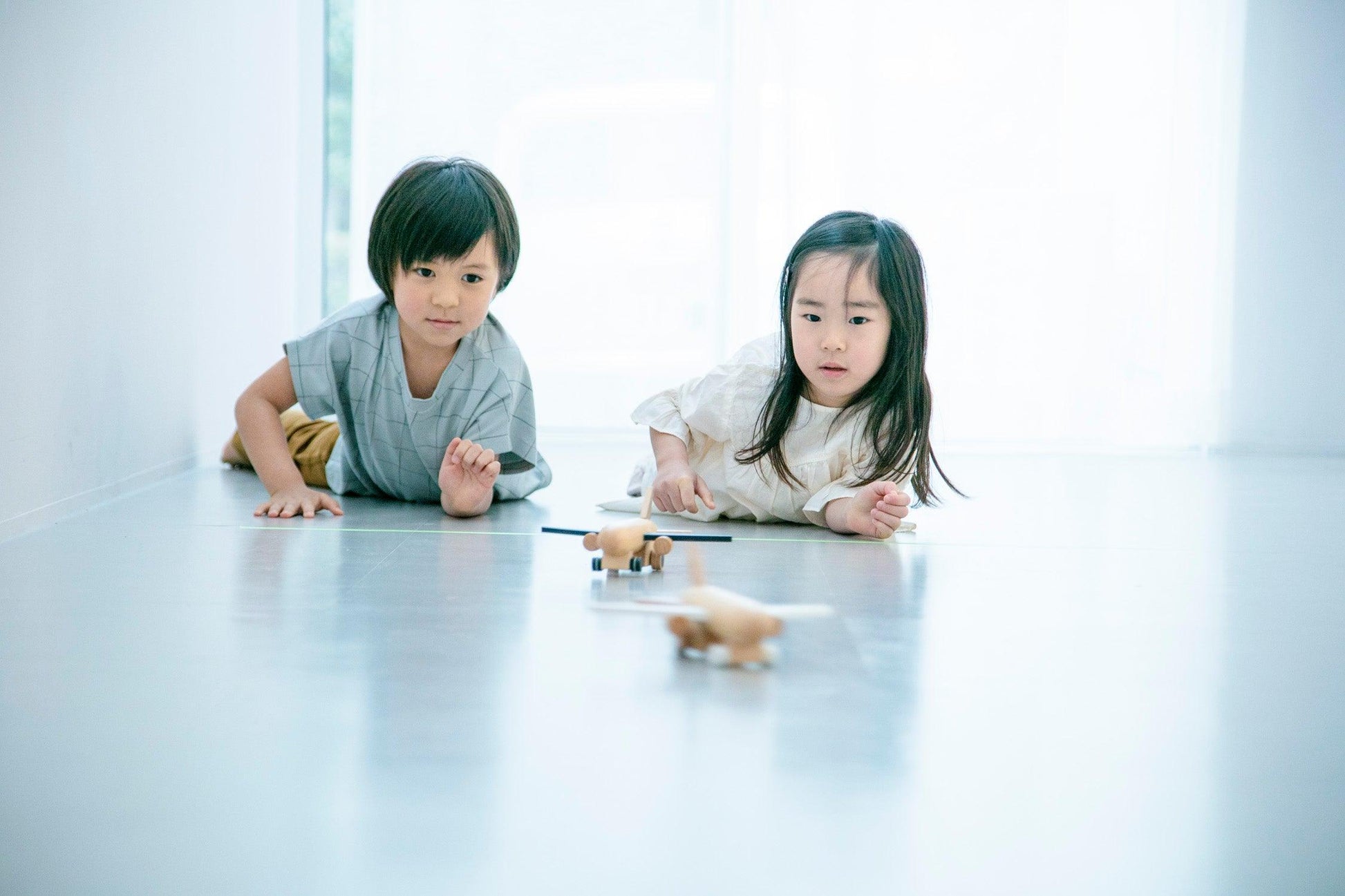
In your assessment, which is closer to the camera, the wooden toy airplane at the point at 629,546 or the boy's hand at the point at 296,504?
the wooden toy airplane at the point at 629,546

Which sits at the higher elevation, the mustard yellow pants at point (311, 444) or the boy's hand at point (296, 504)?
the mustard yellow pants at point (311, 444)

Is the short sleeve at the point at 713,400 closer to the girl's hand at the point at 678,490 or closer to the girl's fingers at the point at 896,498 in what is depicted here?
the girl's hand at the point at 678,490

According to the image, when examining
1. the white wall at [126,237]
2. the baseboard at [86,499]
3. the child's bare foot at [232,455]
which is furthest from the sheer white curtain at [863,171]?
the baseboard at [86,499]

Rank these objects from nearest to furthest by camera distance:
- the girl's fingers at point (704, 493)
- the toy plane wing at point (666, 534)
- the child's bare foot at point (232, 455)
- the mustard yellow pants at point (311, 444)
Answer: the toy plane wing at point (666, 534) < the girl's fingers at point (704, 493) < the mustard yellow pants at point (311, 444) < the child's bare foot at point (232, 455)

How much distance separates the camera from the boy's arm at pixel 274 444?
1.62 metres

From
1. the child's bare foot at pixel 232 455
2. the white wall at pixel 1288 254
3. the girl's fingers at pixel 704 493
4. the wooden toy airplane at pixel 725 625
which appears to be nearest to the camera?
the wooden toy airplane at pixel 725 625

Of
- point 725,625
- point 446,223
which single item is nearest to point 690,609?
point 725,625

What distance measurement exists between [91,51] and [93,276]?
11.6 inches

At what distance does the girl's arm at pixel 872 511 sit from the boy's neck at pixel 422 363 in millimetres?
558

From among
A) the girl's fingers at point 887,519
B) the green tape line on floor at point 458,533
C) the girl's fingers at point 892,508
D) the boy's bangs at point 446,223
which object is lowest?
the green tape line on floor at point 458,533

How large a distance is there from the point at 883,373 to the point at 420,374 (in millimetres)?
621

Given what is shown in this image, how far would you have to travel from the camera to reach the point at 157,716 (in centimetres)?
77

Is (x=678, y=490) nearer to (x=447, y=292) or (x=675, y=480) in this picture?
(x=675, y=480)

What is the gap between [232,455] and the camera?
216 centimetres
